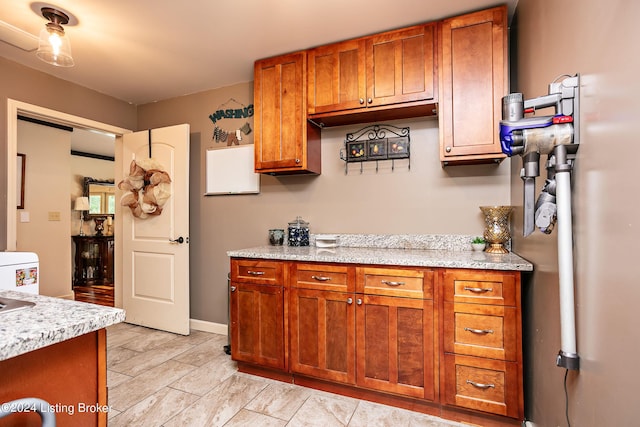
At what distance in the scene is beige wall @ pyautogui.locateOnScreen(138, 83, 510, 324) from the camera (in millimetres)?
2400

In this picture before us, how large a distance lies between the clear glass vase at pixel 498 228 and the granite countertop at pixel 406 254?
0.08 metres

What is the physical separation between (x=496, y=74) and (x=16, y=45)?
343 cm

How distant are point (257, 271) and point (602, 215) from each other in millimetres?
1932

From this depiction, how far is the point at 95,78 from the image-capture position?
309 centimetres

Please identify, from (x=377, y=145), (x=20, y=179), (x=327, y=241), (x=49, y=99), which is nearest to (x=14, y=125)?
(x=49, y=99)

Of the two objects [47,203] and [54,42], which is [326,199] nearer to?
[54,42]

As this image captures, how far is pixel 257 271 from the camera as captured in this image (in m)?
2.36

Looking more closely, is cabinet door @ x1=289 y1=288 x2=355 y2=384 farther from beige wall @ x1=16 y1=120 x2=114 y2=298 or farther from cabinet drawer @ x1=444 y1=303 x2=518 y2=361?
beige wall @ x1=16 y1=120 x2=114 y2=298

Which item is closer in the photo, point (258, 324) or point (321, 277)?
point (321, 277)

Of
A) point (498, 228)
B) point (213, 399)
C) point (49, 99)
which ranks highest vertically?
point (49, 99)

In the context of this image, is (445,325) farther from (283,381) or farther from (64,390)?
(64,390)

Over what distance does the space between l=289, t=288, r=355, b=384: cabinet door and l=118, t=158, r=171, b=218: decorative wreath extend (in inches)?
76.9

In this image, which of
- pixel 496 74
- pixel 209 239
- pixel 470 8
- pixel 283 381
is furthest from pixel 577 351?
pixel 209 239

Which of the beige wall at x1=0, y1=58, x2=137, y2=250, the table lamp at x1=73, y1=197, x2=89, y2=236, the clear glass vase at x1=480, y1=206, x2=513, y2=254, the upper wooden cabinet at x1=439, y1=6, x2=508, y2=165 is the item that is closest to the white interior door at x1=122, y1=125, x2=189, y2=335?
the beige wall at x1=0, y1=58, x2=137, y2=250
